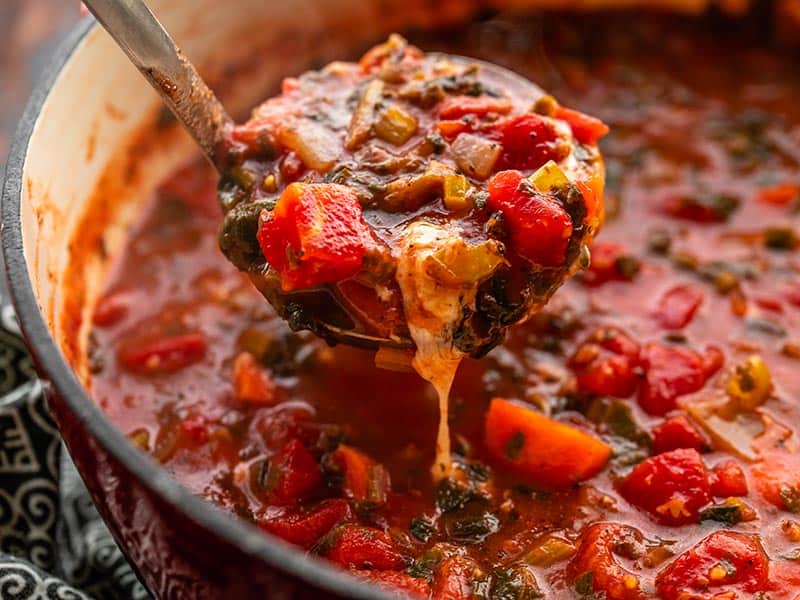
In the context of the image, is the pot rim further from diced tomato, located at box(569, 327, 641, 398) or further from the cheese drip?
diced tomato, located at box(569, 327, 641, 398)

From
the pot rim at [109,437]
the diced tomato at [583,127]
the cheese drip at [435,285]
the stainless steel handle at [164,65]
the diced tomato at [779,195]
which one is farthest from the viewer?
the diced tomato at [779,195]

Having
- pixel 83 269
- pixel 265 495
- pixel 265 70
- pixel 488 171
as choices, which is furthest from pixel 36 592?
pixel 265 70

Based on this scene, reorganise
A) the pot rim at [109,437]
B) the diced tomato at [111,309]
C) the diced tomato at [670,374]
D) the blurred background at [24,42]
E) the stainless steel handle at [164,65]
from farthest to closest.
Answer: the blurred background at [24,42] → the diced tomato at [111,309] → the diced tomato at [670,374] → the stainless steel handle at [164,65] → the pot rim at [109,437]

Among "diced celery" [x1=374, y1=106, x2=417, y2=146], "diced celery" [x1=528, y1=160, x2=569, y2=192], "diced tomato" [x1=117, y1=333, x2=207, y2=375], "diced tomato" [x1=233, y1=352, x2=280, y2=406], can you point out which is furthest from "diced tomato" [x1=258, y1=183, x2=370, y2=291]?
"diced tomato" [x1=117, y1=333, x2=207, y2=375]

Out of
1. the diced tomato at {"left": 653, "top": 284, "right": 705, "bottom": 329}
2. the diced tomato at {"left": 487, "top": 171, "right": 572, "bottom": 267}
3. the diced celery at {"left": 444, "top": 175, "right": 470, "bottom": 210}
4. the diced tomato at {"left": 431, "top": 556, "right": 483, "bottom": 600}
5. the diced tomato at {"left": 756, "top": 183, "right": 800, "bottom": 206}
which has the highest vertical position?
the diced celery at {"left": 444, "top": 175, "right": 470, "bottom": 210}

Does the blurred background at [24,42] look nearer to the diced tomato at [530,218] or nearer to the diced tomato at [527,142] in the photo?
the diced tomato at [527,142]

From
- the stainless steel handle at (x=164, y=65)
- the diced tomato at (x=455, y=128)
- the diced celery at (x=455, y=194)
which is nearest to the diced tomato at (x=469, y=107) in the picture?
the diced tomato at (x=455, y=128)

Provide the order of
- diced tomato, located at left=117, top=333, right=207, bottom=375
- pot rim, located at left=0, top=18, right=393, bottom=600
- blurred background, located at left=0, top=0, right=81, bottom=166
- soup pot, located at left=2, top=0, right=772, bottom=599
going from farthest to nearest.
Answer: blurred background, located at left=0, top=0, right=81, bottom=166 < diced tomato, located at left=117, top=333, right=207, bottom=375 < soup pot, located at left=2, top=0, right=772, bottom=599 < pot rim, located at left=0, top=18, right=393, bottom=600

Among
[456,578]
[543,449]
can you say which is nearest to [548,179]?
[543,449]

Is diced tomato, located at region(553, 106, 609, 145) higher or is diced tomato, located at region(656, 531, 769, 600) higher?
diced tomato, located at region(553, 106, 609, 145)
